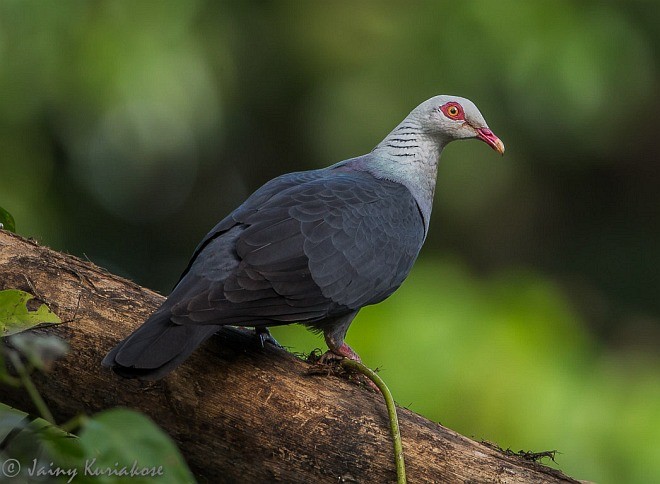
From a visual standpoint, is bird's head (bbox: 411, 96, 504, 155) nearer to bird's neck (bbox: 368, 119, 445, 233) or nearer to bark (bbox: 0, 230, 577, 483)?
bird's neck (bbox: 368, 119, 445, 233)

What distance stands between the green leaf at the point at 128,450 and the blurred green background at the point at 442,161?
338 cm

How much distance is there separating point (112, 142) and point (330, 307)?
14.5ft

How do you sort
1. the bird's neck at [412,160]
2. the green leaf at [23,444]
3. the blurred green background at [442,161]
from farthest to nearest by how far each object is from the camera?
the blurred green background at [442,161], the bird's neck at [412,160], the green leaf at [23,444]

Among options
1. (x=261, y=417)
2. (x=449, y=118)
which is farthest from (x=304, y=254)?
(x=449, y=118)

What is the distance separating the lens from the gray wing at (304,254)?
10.3 ft

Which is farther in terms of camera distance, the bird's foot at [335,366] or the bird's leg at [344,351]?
the bird's leg at [344,351]

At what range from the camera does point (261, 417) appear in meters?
2.94

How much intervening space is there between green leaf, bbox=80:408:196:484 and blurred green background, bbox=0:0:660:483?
3381 millimetres

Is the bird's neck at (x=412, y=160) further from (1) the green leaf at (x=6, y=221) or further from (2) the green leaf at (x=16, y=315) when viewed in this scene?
(2) the green leaf at (x=16, y=315)

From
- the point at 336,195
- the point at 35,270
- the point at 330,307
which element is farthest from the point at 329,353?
the point at 35,270

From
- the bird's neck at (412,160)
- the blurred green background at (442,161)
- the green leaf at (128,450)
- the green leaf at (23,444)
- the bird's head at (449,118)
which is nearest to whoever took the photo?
the green leaf at (128,450)

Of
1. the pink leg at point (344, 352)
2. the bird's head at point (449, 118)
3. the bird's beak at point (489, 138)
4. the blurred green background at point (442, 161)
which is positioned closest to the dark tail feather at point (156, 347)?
the pink leg at point (344, 352)

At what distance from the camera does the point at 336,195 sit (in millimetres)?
3662

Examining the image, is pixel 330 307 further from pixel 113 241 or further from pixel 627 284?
pixel 627 284
